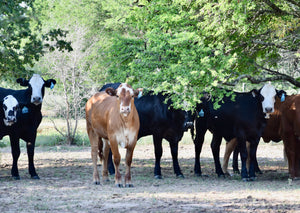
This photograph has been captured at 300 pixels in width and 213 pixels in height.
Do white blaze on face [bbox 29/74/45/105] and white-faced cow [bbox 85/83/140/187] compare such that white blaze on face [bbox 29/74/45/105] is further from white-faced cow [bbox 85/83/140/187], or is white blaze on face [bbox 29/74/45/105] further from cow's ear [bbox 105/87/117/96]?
cow's ear [bbox 105/87/117/96]

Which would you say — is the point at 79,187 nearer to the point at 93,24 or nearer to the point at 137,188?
the point at 137,188

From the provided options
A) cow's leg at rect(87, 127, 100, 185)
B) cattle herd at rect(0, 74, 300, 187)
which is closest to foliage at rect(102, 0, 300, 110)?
cattle herd at rect(0, 74, 300, 187)

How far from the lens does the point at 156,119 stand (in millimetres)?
12164

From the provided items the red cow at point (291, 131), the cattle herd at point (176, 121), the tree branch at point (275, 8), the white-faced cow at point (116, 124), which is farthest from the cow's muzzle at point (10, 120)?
the tree branch at point (275, 8)

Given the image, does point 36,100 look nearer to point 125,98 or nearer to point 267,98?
point 125,98

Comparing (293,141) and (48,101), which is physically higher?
(48,101)

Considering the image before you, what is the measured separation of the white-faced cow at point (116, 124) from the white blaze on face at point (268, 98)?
3160mm

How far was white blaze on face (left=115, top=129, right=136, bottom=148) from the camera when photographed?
32.6 feet

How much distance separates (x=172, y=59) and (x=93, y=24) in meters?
19.1

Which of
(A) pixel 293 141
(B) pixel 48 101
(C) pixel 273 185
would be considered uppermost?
(B) pixel 48 101

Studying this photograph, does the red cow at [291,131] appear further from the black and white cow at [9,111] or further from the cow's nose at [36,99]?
the black and white cow at [9,111]

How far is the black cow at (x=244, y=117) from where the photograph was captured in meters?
11.5

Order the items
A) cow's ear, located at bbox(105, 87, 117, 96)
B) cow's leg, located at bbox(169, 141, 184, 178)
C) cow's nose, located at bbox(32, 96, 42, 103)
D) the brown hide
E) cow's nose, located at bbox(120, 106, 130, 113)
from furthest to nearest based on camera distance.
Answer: cow's leg, located at bbox(169, 141, 184, 178)
the brown hide
cow's nose, located at bbox(32, 96, 42, 103)
cow's ear, located at bbox(105, 87, 117, 96)
cow's nose, located at bbox(120, 106, 130, 113)

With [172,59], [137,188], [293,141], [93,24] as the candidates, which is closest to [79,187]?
[137,188]
